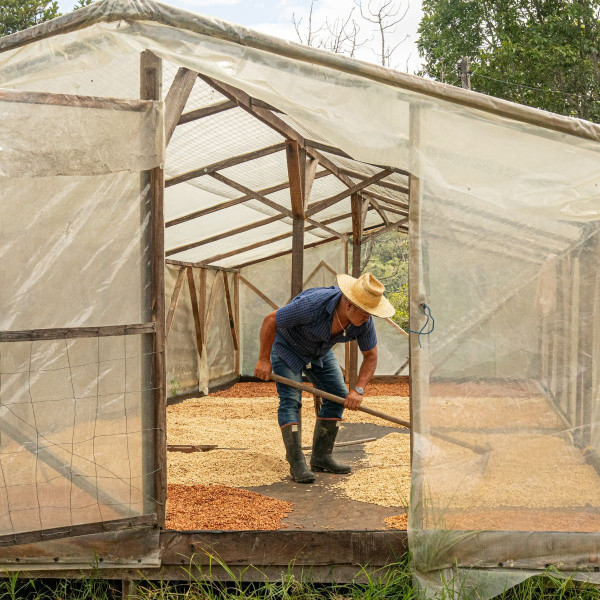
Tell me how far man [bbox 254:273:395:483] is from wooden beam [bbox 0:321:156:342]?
115 cm

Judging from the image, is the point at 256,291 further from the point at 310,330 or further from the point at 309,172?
the point at 310,330

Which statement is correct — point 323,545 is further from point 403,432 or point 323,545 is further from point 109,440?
point 403,432

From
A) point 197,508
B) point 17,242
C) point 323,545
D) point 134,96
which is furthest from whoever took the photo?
point 197,508

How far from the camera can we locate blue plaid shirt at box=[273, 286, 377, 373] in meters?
4.15

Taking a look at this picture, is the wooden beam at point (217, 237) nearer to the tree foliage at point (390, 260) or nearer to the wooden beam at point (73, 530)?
the wooden beam at point (73, 530)

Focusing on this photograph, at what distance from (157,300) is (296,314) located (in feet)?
3.98

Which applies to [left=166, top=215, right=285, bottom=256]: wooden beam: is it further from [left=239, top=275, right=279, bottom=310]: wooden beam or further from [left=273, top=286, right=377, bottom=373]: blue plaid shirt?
[left=273, top=286, right=377, bottom=373]: blue plaid shirt

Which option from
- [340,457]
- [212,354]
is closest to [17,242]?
[340,457]

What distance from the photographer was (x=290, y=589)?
10.3 feet

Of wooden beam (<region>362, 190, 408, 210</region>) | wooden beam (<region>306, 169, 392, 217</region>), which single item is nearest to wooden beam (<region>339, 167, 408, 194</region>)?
wooden beam (<region>306, 169, 392, 217</region>)

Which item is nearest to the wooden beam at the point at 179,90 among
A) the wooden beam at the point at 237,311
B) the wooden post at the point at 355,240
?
the wooden post at the point at 355,240

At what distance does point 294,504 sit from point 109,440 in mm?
1316

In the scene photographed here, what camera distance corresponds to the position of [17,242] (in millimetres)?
2920

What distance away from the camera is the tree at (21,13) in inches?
561
